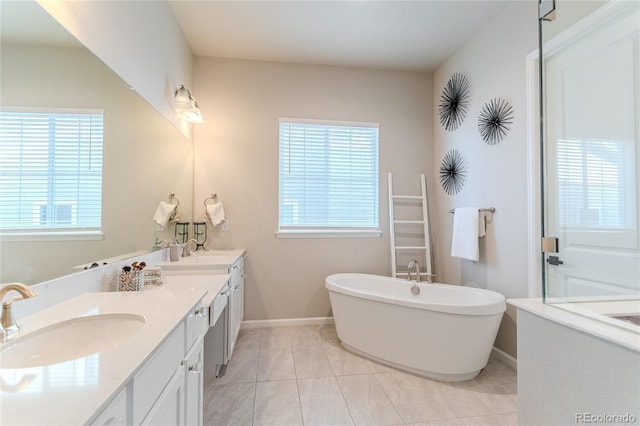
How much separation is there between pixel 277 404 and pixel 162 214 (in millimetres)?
1647

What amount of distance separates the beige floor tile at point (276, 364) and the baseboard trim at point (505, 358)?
5.75 ft

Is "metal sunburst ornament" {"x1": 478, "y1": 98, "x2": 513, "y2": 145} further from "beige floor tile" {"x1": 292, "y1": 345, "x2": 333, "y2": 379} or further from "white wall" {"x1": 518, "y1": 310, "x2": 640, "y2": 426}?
"beige floor tile" {"x1": 292, "y1": 345, "x2": 333, "y2": 379}

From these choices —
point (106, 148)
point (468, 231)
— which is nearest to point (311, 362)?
point (468, 231)

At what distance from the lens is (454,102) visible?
2.96 metres

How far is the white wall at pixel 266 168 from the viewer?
2.96 meters

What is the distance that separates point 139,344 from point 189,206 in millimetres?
2253

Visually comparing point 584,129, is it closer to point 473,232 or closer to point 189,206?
point 473,232

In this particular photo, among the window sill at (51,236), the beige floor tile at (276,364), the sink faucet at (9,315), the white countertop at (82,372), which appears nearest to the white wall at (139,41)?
the window sill at (51,236)

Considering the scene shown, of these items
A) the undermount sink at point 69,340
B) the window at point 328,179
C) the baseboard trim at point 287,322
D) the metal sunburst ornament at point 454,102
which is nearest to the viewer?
the undermount sink at point 69,340

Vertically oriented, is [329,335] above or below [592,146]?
below

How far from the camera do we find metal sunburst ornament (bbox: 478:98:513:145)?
2322 millimetres

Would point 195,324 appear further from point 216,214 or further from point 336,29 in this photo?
point 336,29

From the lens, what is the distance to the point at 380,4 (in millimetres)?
2256

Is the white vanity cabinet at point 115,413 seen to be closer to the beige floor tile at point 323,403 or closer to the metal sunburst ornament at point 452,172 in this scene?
the beige floor tile at point 323,403
